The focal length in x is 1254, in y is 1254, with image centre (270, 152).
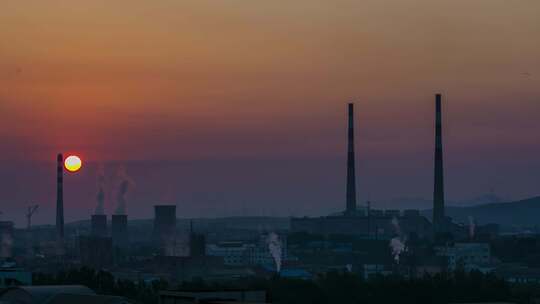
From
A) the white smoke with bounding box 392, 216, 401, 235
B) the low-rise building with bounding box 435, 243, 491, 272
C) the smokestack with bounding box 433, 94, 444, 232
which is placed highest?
the smokestack with bounding box 433, 94, 444, 232

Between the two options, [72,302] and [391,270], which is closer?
[72,302]

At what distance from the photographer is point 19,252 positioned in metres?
184

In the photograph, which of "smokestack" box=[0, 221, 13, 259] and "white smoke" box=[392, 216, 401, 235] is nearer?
"smokestack" box=[0, 221, 13, 259]

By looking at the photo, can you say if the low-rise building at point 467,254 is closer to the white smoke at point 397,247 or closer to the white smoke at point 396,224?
the white smoke at point 397,247

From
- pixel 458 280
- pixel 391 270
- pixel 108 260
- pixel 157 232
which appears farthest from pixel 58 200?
pixel 458 280

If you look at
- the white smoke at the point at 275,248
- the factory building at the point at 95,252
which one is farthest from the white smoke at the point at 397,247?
the factory building at the point at 95,252

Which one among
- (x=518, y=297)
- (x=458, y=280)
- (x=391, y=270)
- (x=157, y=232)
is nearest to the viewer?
(x=518, y=297)

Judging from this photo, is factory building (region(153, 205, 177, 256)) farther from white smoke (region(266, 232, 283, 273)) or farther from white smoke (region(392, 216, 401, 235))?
white smoke (region(392, 216, 401, 235))

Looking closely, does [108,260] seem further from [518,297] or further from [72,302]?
[72,302]

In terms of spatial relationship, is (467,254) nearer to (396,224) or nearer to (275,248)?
(275,248)

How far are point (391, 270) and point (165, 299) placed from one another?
107m

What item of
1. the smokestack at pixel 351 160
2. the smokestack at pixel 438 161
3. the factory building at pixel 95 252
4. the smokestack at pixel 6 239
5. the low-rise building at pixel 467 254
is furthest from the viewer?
the smokestack at pixel 6 239

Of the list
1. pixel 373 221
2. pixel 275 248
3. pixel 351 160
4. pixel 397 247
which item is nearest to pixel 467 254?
pixel 397 247

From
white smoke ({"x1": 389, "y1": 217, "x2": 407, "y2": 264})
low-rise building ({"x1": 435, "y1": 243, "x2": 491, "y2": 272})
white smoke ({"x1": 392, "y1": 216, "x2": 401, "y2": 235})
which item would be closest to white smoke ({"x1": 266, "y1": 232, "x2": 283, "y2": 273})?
white smoke ({"x1": 389, "y1": 217, "x2": 407, "y2": 264})
